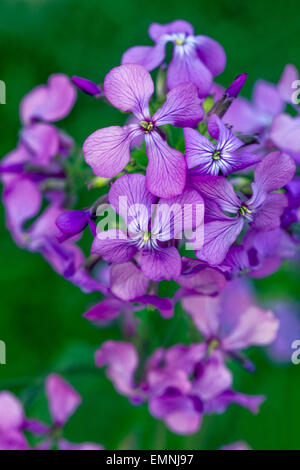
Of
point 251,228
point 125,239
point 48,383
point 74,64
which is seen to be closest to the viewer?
point 125,239

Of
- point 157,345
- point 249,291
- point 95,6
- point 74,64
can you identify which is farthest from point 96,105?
point 157,345

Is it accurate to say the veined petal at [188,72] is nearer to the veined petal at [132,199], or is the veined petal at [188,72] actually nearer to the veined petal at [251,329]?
the veined petal at [132,199]

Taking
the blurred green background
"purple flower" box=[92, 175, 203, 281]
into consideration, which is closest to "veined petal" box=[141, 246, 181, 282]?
"purple flower" box=[92, 175, 203, 281]

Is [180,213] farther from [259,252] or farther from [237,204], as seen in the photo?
[259,252]

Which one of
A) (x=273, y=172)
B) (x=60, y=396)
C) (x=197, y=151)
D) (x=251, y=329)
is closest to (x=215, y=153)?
(x=197, y=151)

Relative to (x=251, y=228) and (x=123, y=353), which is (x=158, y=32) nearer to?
(x=251, y=228)

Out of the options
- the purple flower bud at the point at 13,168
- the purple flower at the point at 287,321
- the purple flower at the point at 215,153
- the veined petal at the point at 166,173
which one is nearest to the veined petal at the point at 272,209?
the purple flower at the point at 215,153
